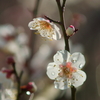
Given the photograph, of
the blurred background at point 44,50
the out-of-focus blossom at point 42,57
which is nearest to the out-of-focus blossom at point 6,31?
the blurred background at point 44,50

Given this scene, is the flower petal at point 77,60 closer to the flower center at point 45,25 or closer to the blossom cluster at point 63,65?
the blossom cluster at point 63,65

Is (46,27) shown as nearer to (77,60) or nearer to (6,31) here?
(77,60)

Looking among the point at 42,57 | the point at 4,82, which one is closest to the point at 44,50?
the point at 42,57

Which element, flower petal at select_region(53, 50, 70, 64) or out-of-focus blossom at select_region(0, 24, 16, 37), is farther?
out-of-focus blossom at select_region(0, 24, 16, 37)

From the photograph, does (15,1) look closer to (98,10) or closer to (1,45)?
(98,10)

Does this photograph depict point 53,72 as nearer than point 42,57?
Yes

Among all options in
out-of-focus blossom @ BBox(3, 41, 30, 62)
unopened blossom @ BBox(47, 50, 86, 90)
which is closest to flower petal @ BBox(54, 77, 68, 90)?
unopened blossom @ BBox(47, 50, 86, 90)

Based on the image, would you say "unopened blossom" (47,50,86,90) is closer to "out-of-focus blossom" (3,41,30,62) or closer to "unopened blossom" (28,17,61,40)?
"unopened blossom" (28,17,61,40)

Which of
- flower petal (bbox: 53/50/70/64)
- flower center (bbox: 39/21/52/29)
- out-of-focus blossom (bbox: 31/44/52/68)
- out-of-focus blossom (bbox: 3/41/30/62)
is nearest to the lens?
flower petal (bbox: 53/50/70/64)
